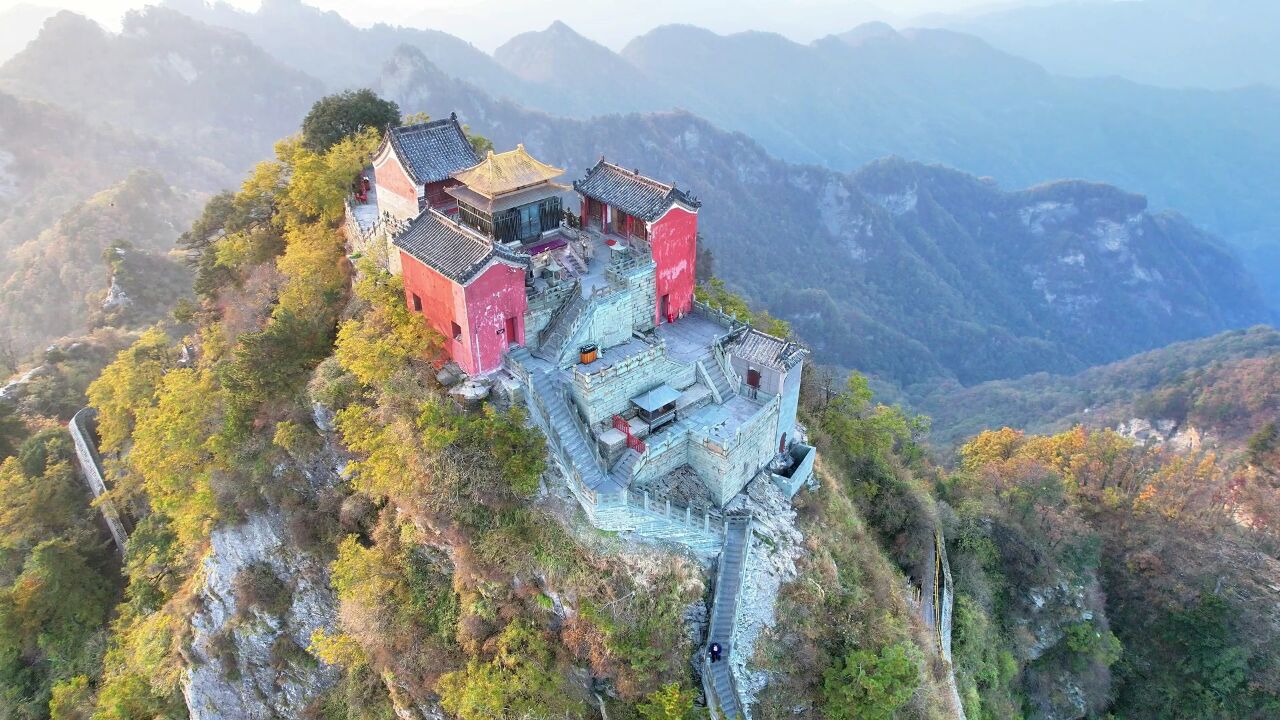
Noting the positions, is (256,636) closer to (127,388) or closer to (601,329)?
(127,388)

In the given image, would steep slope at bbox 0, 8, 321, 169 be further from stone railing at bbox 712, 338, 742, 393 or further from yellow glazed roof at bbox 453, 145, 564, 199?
stone railing at bbox 712, 338, 742, 393

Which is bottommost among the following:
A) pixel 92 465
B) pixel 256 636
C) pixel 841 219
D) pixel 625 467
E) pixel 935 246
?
pixel 935 246

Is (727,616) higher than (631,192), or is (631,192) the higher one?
(631,192)

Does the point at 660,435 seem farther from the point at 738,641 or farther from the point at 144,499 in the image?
the point at 144,499

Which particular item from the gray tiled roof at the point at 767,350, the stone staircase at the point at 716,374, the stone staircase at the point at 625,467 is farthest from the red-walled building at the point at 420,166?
the stone staircase at the point at 625,467

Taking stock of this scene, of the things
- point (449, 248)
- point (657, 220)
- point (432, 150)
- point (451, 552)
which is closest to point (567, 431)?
point (451, 552)

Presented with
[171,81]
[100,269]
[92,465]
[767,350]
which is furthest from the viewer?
[171,81]
